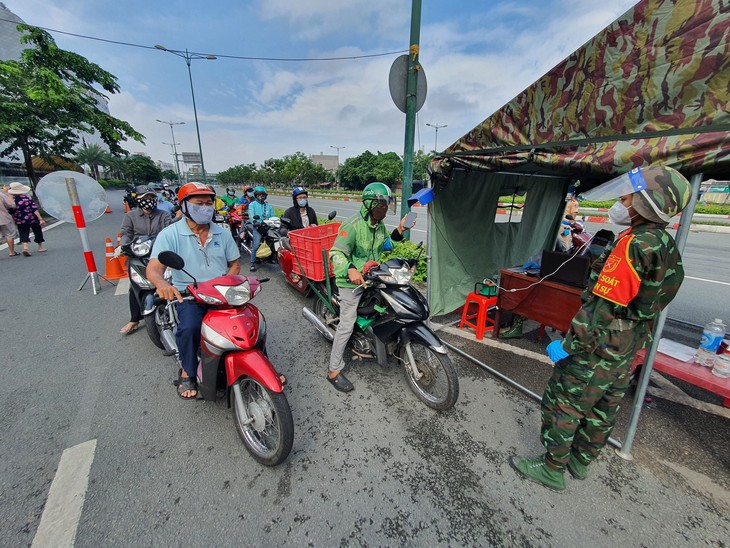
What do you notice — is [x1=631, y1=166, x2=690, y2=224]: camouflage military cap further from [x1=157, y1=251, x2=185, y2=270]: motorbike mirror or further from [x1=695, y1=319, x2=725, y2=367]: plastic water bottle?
[x1=157, y1=251, x2=185, y2=270]: motorbike mirror

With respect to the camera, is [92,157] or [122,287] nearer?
[122,287]

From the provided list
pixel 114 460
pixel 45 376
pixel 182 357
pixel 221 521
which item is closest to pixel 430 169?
pixel 182 357

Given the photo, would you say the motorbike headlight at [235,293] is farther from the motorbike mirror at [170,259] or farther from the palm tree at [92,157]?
the palm tree at [92,157]

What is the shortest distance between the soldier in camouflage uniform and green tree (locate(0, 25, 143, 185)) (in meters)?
18.1

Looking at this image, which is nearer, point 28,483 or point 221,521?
point 221,521

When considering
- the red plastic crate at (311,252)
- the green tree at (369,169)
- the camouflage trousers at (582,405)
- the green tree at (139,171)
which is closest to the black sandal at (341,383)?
the red plastic crate at (311,252)

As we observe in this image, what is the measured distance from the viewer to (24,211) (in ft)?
23.4

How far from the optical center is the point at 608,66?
206cm

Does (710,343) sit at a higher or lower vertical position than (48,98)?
A: lower

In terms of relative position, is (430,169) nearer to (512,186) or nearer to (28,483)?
(512,186)

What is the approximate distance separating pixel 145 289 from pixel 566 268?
468 centimetres

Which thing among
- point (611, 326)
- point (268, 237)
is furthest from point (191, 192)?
point (268, 237)

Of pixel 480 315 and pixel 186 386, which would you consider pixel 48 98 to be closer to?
pixel 186 386

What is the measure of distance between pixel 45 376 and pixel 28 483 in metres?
1.46
